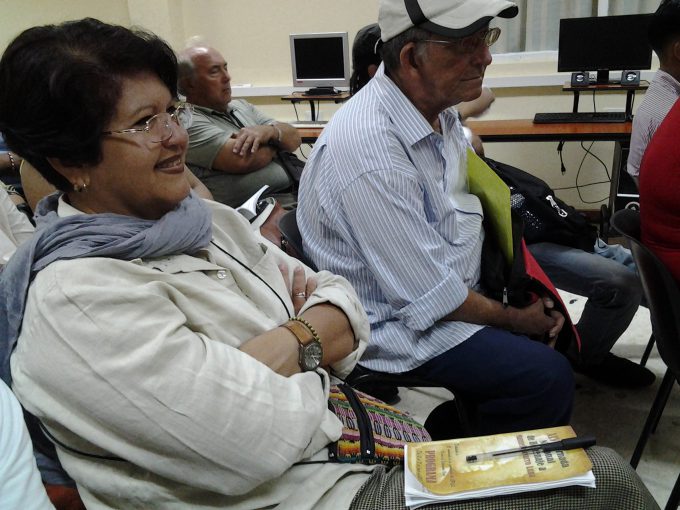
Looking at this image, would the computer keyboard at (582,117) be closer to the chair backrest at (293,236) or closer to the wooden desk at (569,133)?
the wooden desk at (569,133)

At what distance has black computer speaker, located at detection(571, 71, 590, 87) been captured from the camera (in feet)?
12.2

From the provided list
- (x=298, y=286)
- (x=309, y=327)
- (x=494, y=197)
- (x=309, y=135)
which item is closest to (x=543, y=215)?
(x=494, y=197)

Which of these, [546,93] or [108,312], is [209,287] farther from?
[546,93]

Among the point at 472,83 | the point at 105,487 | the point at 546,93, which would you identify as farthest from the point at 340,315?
the point at 546,93

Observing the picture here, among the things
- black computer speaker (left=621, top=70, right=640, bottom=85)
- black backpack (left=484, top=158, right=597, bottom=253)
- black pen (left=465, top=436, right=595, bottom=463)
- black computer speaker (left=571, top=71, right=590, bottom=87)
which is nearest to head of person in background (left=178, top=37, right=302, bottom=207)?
black backpack (left=484, top=158, right=597, bottom=253)

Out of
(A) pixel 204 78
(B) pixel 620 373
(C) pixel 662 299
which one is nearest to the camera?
(C) pixel 662 299

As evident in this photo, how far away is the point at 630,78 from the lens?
368cm

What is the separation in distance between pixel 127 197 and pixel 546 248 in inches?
60.1

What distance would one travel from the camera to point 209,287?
3.17 feet

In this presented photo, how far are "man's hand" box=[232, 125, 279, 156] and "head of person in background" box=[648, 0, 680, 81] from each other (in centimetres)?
165

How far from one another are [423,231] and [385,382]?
36cm

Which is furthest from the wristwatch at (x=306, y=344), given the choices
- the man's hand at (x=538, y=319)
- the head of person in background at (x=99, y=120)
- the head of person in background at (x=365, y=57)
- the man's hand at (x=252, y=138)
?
the man's hand at (x=252, y=138)

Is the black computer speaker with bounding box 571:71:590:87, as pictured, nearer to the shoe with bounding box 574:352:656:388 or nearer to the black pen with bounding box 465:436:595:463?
the shoe with bounding box 574:352:656:388

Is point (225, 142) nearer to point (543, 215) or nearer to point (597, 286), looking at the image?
point (543, 215)
